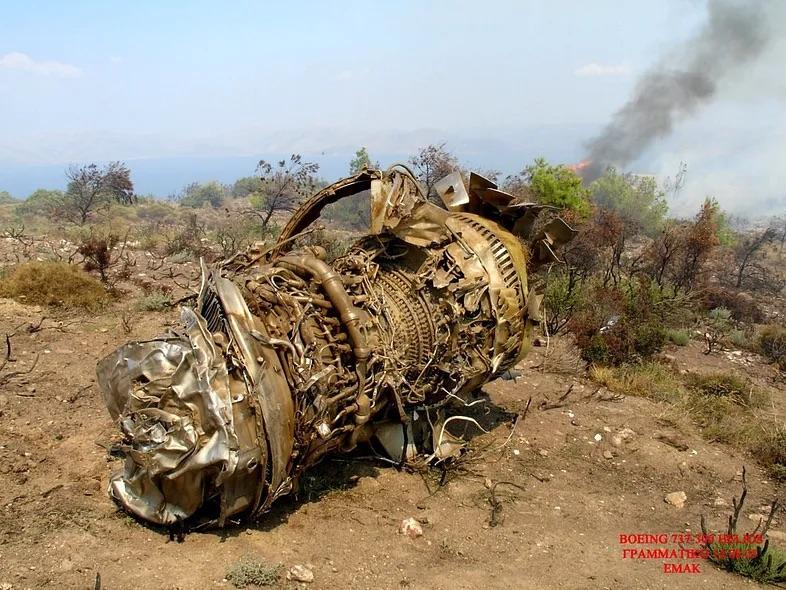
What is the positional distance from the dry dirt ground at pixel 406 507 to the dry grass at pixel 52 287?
1.59 metres

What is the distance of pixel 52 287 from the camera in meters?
10.0

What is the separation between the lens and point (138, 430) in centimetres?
411

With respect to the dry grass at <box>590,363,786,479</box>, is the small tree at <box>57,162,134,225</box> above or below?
above

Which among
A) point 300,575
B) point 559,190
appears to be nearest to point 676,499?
point 300,575

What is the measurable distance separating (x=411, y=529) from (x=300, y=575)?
1.20 m

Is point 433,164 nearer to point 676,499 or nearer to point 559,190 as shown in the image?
point 559,190

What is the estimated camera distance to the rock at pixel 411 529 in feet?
16.4

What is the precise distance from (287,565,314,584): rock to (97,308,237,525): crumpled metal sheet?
2.78 feet

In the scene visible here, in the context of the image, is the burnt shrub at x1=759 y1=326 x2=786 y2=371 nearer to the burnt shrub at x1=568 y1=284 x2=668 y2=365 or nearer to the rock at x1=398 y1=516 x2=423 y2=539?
the burnt shrub at x1=568 y1=284 x2=668 y2=365

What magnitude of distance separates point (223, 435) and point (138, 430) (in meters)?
0.65

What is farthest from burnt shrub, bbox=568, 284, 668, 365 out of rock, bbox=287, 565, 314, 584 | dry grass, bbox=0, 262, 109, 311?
dry grass, bbox=0, 262, 109, 311

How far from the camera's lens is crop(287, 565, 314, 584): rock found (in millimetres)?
4141

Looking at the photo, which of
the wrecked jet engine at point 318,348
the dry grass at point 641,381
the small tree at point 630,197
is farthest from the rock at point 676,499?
the small tree at point 630,197

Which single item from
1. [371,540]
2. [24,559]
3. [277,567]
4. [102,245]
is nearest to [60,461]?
[24,559]
